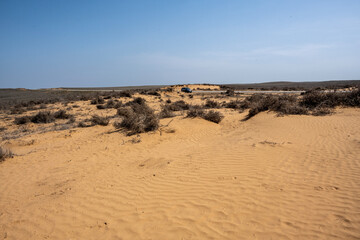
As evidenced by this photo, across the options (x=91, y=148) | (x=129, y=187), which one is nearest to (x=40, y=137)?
(x=91, y=148)

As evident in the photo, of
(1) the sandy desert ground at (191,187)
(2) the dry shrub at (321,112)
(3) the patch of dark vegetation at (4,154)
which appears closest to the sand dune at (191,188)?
(1) the sandy desert ground at (191,187)

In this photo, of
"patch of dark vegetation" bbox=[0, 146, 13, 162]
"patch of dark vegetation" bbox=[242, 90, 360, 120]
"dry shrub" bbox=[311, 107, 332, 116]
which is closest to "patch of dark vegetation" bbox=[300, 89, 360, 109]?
"patch of dark vegetation" bbox=[242, 90, 360, 120]

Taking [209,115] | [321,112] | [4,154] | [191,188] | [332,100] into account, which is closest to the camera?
[191,188]

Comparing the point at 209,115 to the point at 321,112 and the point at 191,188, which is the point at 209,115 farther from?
the point at 191,188

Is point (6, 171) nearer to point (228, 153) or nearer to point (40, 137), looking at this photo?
point (40, 137)

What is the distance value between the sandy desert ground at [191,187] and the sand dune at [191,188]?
2cm

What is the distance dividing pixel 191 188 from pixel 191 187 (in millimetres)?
47

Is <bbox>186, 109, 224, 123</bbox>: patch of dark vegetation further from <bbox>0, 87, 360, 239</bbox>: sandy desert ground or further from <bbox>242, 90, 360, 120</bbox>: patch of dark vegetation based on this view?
<bbox>0, 87, 360, 239</bbox>: sandy desert ground

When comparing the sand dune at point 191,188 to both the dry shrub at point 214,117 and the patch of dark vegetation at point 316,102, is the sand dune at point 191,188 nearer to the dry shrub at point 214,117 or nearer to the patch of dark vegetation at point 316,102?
the dry shrub at point 214,117

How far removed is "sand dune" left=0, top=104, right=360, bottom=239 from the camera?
310 centimetres

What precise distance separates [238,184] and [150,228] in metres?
2.08

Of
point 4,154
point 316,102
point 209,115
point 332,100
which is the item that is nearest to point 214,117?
point 209,115

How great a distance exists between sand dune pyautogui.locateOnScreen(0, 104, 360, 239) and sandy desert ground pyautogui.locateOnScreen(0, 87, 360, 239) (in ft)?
→ 0.06

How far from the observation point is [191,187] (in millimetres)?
4371
